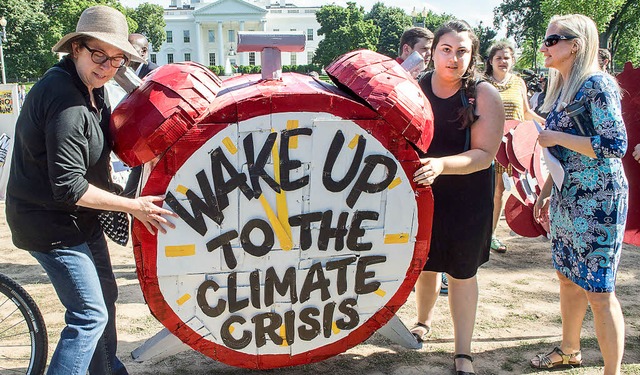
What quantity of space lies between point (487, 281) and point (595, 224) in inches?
84.0

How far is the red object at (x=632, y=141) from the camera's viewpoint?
11.3ft

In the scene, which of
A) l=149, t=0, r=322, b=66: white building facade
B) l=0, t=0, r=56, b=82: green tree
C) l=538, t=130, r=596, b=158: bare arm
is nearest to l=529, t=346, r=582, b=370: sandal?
l=538, t=130, r=596, b=158: bare arm

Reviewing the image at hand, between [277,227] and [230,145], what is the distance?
0.41 metres

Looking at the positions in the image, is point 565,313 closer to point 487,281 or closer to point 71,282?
point 487,281

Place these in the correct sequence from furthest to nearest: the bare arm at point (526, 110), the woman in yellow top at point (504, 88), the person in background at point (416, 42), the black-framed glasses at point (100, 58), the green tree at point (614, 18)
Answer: the green tree at point (614, 18), the bare arm at point (526, 110), the woman in yellow top at point (504, 88), the person in background at point (416, 42), the black-framed glasses at point (100, 58)

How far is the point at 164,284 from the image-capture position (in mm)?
2402

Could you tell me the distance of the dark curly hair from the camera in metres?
2.82

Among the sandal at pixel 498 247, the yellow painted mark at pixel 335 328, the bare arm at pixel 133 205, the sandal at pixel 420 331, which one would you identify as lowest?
the sandal at pixel 498 247

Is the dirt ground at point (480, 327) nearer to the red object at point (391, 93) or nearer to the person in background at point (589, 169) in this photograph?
the person in background at point (589, 169)

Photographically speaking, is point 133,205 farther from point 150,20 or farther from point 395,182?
point 150,20

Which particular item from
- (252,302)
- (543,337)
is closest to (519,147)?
(543,337)

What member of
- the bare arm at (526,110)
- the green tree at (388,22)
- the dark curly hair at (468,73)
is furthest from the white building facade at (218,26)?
the dark curly hair at (468,73)

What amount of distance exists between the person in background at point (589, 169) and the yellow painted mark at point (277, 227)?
4.52 ft

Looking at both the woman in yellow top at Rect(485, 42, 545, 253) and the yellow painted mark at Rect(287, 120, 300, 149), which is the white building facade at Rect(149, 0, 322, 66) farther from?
the yellow painted mark at Rect(287, 120, 300, 149)
